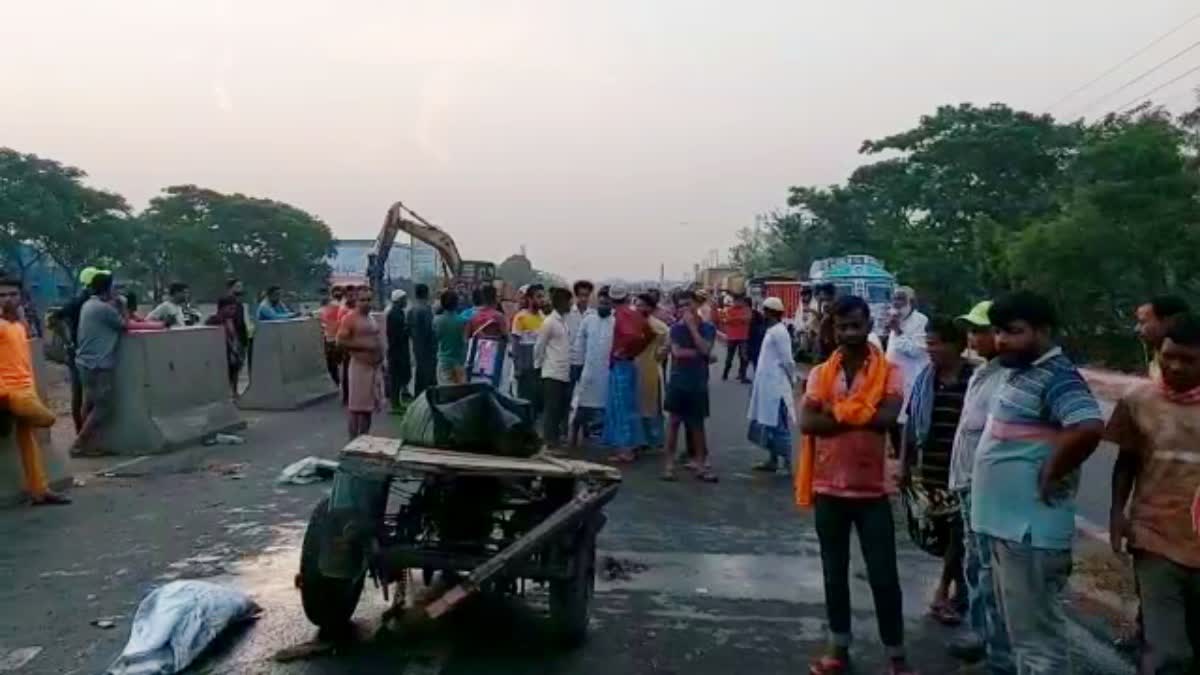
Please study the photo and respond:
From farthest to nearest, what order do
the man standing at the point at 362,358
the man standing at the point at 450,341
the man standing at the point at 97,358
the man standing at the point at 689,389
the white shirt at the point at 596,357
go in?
the man standing at the point at 450,341, the white shirt at the point at 596,357, the man standing at the point at 97,358, the man standing at the point at 689,389, the man standing at the point at 362,358

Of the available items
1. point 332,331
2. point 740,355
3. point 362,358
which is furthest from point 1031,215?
point 362,358

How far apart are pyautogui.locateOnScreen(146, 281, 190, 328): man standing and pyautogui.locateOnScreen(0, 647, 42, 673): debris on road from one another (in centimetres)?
925

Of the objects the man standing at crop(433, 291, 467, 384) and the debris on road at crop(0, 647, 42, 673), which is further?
the man standing at crop(433, 291, 467, 384)

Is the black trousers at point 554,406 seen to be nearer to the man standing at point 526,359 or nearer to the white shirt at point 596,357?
the white shirt at point 596,357

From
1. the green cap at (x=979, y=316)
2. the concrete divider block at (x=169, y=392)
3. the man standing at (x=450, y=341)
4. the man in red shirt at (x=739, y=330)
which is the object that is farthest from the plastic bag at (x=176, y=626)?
the man in red shirt at (x=739, y=330)

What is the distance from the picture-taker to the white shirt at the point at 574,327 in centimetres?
1287

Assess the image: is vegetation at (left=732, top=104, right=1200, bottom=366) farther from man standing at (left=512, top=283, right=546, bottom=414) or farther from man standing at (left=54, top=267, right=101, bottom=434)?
man standing at (left=54, top=267, right=101, bottom=434)

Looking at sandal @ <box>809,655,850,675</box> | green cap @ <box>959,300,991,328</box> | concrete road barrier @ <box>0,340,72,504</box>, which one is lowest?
sandal @ <box>809,655,850,675</box>

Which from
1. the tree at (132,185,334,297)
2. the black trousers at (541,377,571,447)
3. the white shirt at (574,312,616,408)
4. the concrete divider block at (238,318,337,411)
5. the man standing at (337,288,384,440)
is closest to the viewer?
the man standing at (337,288,384,440)

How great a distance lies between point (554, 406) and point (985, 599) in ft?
27.0

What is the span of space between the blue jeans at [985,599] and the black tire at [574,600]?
1.77 m

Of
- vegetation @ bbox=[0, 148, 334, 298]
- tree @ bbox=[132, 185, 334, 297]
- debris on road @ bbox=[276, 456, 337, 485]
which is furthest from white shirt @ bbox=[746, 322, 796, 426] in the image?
tree @ bbox=[132, 185, 334, 297]

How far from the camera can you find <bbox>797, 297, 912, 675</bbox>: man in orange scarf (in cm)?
530

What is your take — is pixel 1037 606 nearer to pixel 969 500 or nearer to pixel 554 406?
pixel 969 500
